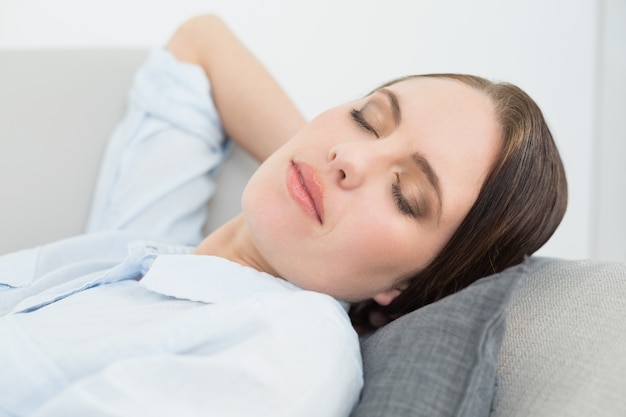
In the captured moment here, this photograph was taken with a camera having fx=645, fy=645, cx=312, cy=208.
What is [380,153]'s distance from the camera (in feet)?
2.97

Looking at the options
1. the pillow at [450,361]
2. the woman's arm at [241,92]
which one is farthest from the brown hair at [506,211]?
the woman's arm at [241,92]

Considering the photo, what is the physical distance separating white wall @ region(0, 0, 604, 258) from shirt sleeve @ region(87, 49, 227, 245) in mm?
456

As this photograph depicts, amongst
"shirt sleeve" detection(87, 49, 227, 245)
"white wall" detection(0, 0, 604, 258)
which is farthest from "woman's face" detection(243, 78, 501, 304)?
"white wall" detection(0, 0, 604, 258)

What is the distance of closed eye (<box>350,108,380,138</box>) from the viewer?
963mm

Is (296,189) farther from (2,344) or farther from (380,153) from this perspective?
(2,344)

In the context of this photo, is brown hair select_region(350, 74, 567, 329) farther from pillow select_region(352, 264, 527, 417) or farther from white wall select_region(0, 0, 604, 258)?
white wall select_region(0, 0, 604, 258)

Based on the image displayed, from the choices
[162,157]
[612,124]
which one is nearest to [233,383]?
[162,157]

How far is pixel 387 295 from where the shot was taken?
1016 millimetres

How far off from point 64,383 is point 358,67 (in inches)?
49.5

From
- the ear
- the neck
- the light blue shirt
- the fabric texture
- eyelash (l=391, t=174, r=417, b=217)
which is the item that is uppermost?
eyelash (l=391, t=174, r=417, b=217)

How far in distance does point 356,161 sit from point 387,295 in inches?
9.6

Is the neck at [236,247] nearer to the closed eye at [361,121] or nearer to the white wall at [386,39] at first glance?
the closed eye at [361,121]

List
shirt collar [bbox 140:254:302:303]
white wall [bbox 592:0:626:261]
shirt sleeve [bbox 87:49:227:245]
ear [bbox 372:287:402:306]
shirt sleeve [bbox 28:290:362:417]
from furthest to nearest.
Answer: white wall [bbox 592:0:626:261]
shirt sleeve [bbox 87:49:227:245]
ear [bbox 372:287:402:306]
shirt collar [bbox 140:254:302:303]
shirt sleeve [bbox 28:290:362:417]

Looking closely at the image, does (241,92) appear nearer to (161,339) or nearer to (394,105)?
(394,105)
